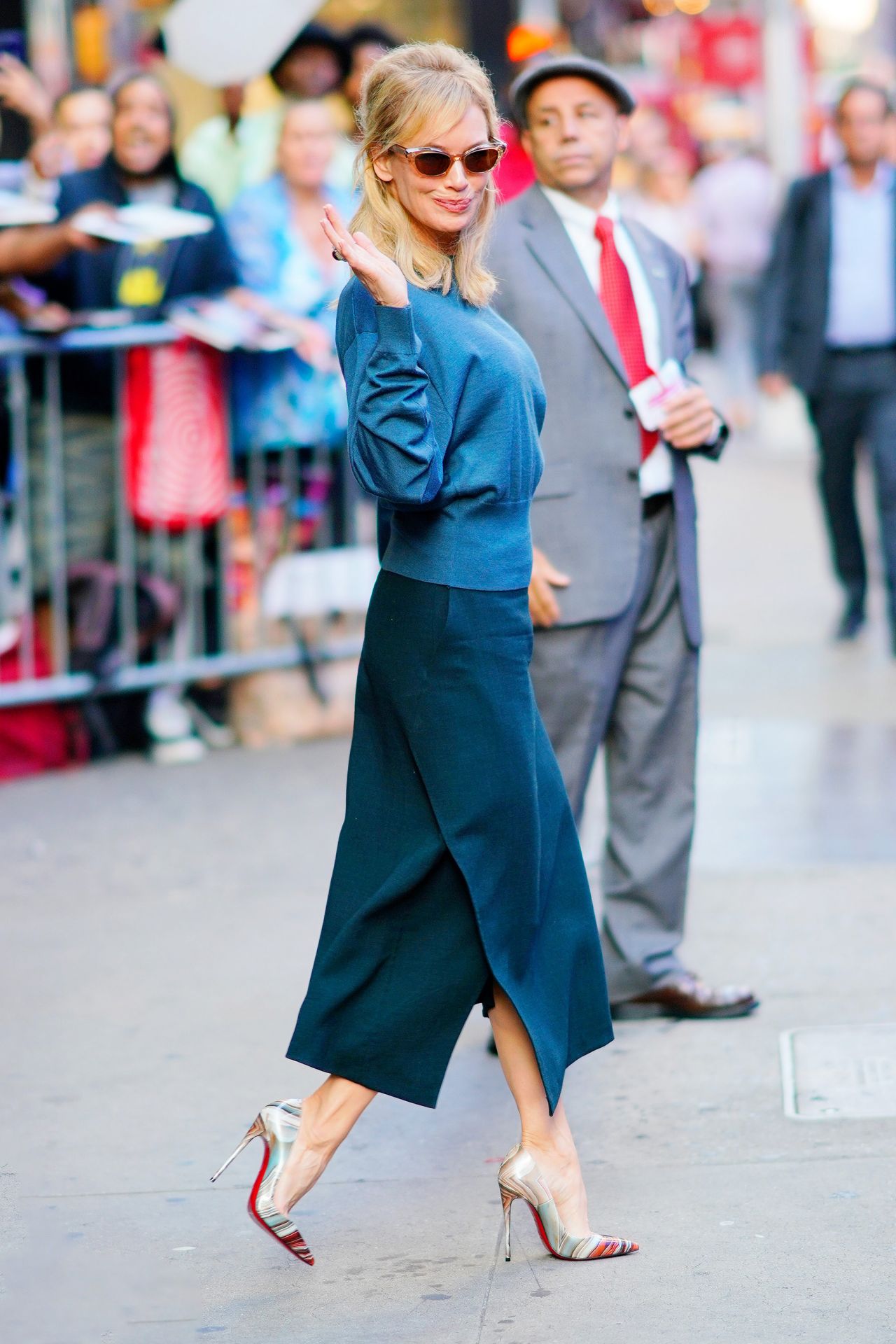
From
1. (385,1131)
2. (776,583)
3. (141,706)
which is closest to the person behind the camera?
(385,1131)

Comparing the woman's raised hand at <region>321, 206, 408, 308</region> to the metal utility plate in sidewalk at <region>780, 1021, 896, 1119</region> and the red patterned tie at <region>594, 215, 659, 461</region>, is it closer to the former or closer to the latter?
the red patterned tie at <region>594, 215, 659, 461</region>

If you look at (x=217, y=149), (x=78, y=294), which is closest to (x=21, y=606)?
(x=78, y=294)

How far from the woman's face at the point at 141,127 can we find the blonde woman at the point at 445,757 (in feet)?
12.7

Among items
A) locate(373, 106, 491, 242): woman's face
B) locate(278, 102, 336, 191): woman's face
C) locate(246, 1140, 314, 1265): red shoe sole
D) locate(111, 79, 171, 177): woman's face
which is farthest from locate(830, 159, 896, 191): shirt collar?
locate(246, 1140, 314, 1265): red shoe sole

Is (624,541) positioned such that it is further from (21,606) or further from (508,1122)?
(21,606)

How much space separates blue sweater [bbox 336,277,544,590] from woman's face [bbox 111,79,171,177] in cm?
400

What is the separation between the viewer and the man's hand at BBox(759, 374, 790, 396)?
8.86 m

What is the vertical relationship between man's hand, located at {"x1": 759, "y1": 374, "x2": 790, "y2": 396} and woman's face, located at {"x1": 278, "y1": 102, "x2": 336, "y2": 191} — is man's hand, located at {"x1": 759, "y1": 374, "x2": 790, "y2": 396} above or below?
below

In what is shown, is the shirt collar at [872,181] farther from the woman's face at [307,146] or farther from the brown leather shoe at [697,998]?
the brown leather shoe at [697,998]

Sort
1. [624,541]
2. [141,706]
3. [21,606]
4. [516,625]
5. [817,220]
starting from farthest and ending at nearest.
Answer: [817,220] < [141,706] < [21,606] < [624,541] < [516,625]

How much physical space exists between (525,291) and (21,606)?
3.22 meters

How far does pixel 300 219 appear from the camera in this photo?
7652 millimetres

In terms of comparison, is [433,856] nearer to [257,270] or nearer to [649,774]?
[649,774]

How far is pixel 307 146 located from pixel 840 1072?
14.8ft
